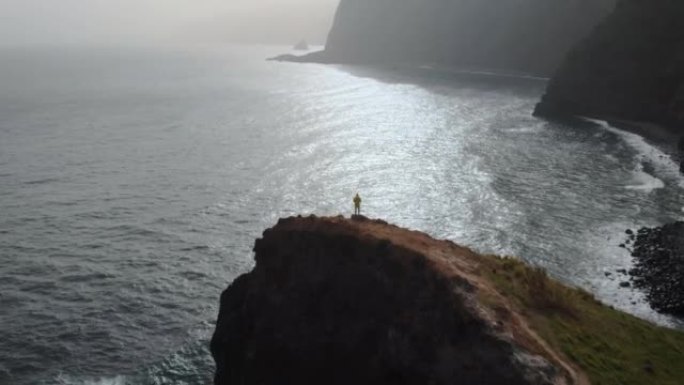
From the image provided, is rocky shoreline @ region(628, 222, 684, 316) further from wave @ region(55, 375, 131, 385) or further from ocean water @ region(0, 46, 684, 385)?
wave @ region(55, 375, 131, 385)

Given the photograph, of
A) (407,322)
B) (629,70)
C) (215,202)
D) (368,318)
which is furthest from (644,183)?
(407,322)

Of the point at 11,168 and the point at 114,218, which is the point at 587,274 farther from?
the point at 11,168

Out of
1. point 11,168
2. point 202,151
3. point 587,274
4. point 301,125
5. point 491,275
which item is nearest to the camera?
point 491,275

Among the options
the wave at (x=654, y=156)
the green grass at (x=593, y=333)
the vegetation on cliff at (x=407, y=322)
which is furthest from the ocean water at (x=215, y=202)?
the green grass at (x=593, y=333)

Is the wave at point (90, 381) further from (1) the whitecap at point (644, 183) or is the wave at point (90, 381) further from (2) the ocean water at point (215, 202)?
(1) the whitecap at point (644, 183)

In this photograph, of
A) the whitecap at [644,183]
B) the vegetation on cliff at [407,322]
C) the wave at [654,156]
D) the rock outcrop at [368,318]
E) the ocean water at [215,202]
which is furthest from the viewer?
the wave at [654,156]

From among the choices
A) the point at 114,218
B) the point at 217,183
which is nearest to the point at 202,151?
the point at 217,183

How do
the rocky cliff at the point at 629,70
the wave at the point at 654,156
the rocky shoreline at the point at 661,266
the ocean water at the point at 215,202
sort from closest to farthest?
1. the ocean water at the point at 215,202
2. the rocky shoreline at the point at 661,266
3. the wave at the point at 654,156
4. the rocky cliff at the point at 629,70
